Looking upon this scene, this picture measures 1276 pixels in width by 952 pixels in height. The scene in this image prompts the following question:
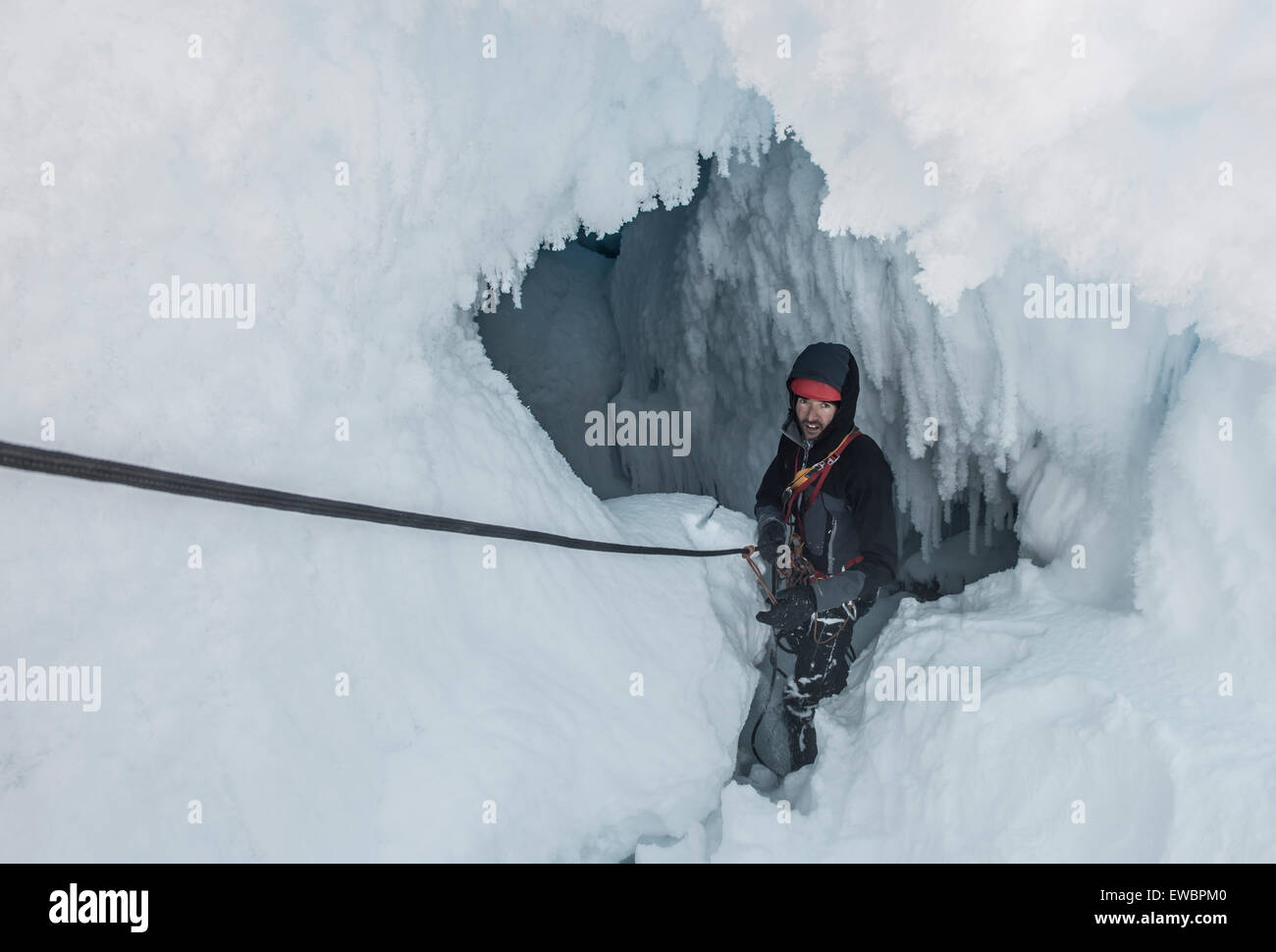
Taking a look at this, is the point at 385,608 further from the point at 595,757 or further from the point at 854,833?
the point at 854,833

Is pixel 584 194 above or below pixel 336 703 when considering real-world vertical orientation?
above

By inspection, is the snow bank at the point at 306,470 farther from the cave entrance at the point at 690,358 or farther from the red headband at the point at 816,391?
the cave entrance at the point at 690,358

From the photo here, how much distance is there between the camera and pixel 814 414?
2.42 m

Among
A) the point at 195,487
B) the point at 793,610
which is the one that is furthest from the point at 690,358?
the point at 195,487

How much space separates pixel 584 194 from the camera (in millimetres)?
2439

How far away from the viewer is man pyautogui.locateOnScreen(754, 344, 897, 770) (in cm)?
237

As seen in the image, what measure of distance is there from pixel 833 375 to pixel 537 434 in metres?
0.94

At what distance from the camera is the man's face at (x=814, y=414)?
2.41 meters

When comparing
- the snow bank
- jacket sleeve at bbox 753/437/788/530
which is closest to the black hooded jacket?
jacket sleeve at bbox 753/437/788/530

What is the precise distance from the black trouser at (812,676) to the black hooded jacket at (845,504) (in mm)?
147

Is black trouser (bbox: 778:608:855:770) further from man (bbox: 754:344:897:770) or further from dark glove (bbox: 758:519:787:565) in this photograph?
dark glove (bbox: 758:519:787:565)

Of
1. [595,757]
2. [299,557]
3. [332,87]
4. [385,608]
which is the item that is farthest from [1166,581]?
[332,87]

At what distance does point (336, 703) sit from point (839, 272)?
2.43 meters

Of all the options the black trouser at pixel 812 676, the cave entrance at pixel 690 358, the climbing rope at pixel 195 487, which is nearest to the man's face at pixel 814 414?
the black trouser at pixel 812 676
